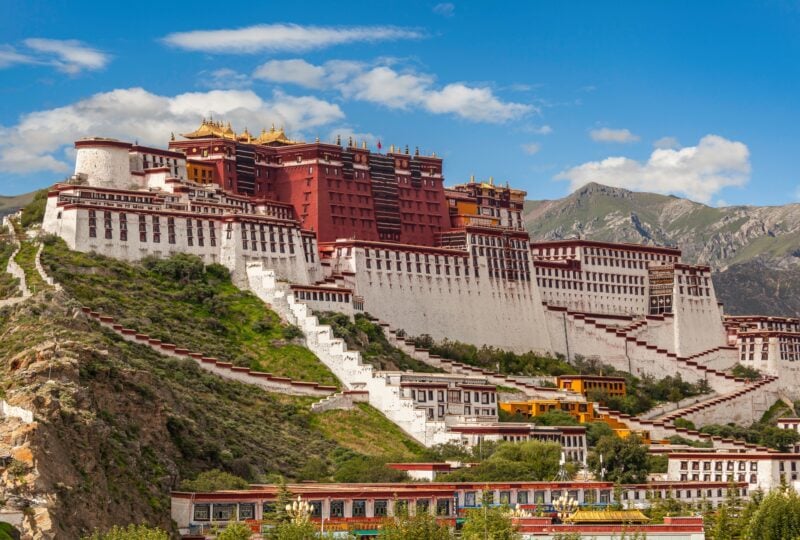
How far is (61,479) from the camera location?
66938mm

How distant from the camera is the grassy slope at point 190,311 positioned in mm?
104312

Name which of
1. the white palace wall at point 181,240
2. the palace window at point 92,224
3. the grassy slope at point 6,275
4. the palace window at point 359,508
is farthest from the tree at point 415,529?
the white palace wall at point 181,240

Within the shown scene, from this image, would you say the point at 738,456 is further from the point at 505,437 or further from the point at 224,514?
the point at 224,514

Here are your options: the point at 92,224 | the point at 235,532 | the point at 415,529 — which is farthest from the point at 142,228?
the point at 235,532

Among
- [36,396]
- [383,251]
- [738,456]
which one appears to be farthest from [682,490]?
[36,396]

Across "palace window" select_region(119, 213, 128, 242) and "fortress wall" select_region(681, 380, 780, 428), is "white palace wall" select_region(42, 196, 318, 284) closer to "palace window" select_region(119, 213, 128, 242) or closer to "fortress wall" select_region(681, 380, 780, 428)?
"palace window" select_region(119, 213, 128, 242)

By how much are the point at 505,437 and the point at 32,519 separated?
42.5m

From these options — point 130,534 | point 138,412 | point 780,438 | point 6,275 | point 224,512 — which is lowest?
point 130,534

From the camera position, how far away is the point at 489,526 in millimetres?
72625

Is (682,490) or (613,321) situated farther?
(613,321)

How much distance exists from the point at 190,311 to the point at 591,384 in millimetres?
27329

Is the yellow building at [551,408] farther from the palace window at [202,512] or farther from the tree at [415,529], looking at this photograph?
the palace window at [202,512]

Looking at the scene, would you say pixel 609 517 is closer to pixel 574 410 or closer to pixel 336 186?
pixel 574 410

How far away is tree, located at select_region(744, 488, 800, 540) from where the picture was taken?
78.8 metres
